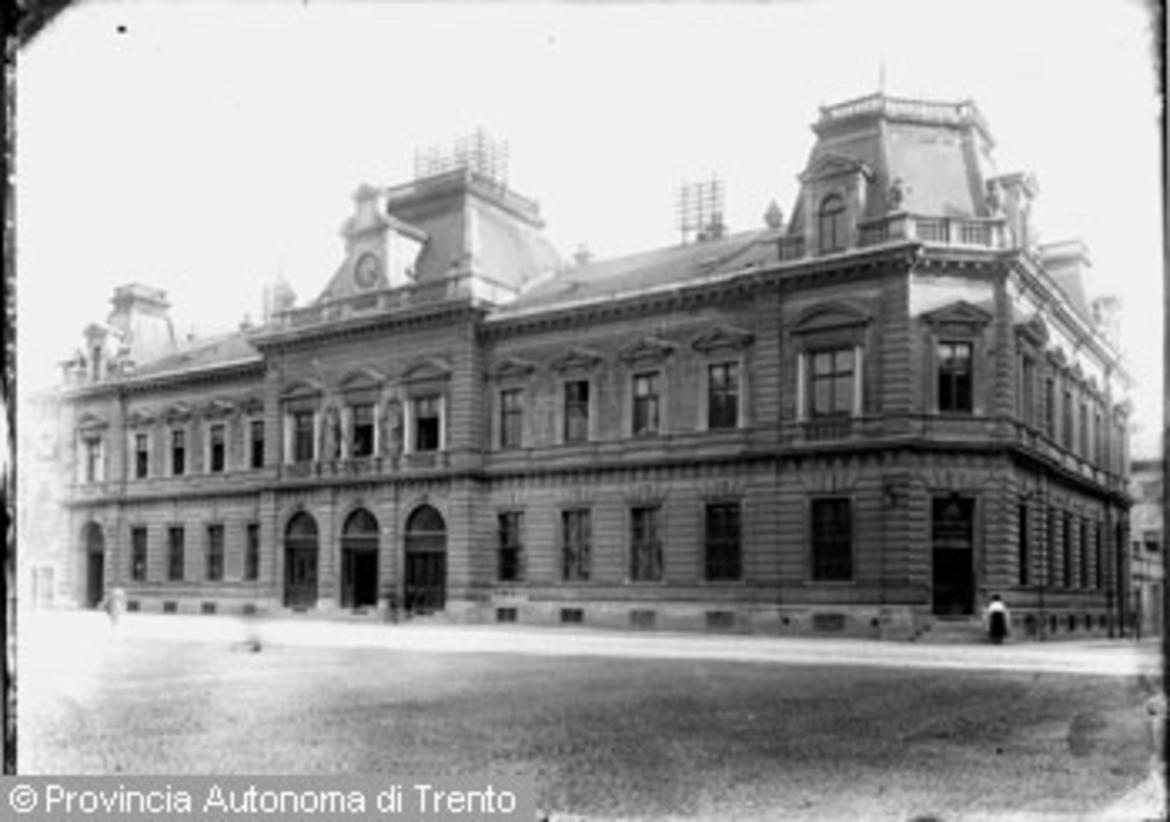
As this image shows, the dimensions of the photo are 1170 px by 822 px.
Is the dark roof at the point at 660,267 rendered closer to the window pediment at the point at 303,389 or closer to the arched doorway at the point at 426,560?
the window pediment at the point at 303,389

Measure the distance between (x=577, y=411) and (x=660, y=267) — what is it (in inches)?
99.1

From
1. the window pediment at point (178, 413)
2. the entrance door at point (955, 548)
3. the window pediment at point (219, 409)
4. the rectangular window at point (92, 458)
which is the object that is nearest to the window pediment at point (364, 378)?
the window pediment at point (219, 409)

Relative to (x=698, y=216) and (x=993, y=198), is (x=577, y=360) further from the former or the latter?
(x=993, y=198)

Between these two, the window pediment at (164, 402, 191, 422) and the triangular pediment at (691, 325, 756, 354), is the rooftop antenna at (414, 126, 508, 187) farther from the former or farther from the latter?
the window pediment at (164, 402, 191, 422)

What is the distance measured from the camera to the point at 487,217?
21250 millimetres

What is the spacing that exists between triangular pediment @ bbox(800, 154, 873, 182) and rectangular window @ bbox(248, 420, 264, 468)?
12.0m

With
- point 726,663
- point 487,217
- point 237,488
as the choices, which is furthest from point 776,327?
point 237,488

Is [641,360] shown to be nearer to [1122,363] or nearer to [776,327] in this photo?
[776,327]

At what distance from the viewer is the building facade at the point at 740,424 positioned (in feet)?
36.7

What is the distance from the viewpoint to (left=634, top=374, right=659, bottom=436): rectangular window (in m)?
15.8

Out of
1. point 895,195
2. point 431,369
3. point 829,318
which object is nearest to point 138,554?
point 431,369

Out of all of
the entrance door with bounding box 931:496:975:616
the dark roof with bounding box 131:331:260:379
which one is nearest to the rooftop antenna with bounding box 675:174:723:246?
the entrance door with bounding box 931:496:975:616

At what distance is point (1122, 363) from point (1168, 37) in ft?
8.60

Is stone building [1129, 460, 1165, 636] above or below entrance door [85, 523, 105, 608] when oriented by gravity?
above
